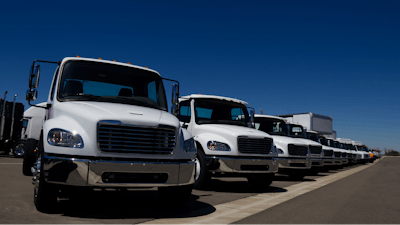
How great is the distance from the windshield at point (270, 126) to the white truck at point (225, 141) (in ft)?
10.6

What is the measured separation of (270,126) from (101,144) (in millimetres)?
9556

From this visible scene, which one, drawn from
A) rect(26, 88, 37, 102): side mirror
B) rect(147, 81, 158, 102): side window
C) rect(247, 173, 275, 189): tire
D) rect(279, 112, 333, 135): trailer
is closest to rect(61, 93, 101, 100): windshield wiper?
rect(26, 88, 37, 102): side mirror

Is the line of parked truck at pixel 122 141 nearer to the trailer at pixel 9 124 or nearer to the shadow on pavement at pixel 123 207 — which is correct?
the shadow on pavement at pixel 123 207

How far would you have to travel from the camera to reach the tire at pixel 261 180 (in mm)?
9400

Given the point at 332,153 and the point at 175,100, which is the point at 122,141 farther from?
the point at 332,153

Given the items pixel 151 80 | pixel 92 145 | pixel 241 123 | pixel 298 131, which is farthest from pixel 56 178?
pixel 298 131

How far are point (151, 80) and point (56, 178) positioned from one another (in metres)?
2.75

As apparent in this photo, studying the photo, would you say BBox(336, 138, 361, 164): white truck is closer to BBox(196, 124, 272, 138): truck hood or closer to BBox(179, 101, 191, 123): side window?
BBox(196, 124, 272, 138): truck hood

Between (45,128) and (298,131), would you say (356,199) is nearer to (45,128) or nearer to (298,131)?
(45,128)

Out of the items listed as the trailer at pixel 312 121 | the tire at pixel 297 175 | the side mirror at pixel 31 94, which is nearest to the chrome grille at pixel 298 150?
the tire at pixel 297 175

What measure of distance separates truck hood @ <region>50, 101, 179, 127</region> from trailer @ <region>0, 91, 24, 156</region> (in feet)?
59.2

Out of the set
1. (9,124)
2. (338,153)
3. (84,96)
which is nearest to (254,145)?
(84,96)

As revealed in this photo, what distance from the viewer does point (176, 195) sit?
585 centimetres

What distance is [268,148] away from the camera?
898cm
